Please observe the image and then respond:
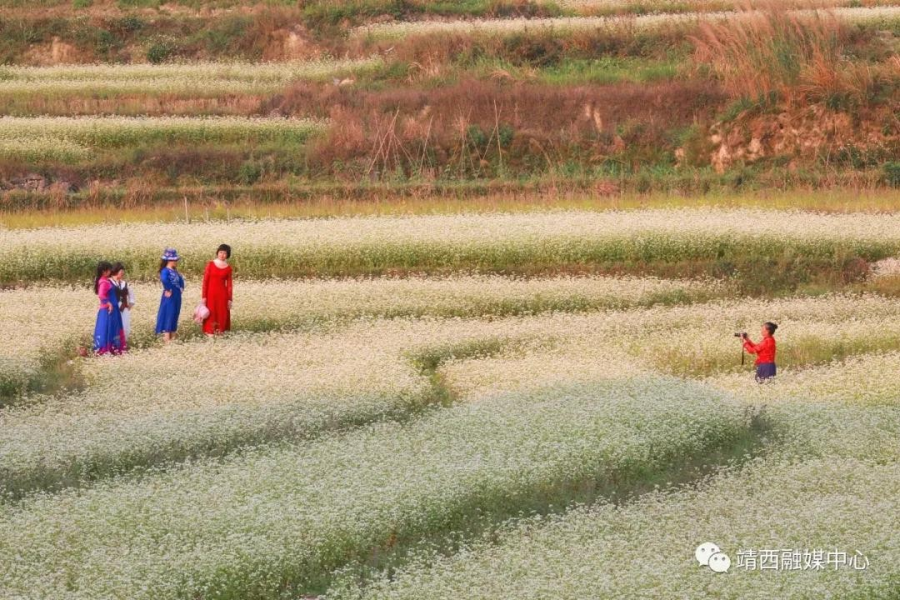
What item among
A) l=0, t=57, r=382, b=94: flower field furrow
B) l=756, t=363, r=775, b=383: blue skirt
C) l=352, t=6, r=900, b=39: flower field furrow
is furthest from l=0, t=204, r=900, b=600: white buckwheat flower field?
l=352, t=6, r=900, b=39: flower field furrow

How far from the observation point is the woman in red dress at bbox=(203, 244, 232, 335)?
1977cm

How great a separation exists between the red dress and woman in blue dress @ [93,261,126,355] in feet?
4.09

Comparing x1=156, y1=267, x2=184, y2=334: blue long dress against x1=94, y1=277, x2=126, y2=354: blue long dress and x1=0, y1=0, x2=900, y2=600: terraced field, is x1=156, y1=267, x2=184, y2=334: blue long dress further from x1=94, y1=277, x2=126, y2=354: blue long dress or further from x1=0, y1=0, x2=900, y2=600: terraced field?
x1=94, y1=277, x2=126, y2=354: blue long dress

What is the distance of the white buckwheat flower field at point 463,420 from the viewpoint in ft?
37.1

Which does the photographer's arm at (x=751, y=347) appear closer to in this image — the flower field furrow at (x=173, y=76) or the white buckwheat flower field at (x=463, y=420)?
the white buckwheat flower field at (x=463, y=420)

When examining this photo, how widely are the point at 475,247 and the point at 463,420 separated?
415 inches

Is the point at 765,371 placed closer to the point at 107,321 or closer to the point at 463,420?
the point at 463,420

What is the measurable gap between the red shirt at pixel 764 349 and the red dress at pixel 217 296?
7.00 meters

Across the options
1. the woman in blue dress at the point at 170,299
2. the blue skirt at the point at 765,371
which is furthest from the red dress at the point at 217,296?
the blue skirt at the point at 765,371

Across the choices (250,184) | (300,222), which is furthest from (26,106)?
(300,222)

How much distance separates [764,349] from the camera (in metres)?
16.9

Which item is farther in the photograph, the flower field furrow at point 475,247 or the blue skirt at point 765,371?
the flower field furrow at point 475,247

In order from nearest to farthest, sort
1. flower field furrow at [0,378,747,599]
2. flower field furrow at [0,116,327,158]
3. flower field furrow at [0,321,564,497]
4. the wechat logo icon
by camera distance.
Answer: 1. the wechat logo icon
2. flower field furrow at [0,378,747,599]
3. flower field furrow at [0,321,564,497]
4. flower field furrow at [0,116,327,158]

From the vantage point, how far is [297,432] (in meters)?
15.2
